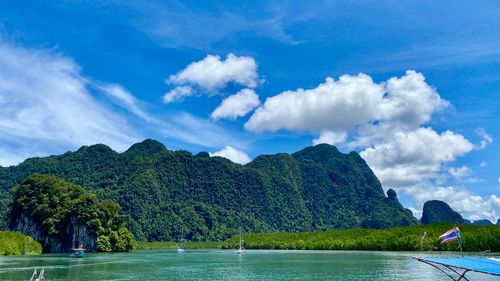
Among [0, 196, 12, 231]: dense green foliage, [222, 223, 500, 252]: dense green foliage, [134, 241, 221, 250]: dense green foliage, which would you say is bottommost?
[134, 241, 221, 250]: dense green foliage

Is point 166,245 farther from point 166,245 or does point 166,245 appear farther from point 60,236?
point 60,236

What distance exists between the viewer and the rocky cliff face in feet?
311

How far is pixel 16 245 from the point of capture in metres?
79.4

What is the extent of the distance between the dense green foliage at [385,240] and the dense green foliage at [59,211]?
48.0 meters

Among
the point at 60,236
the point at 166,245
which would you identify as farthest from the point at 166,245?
the point at 60,236

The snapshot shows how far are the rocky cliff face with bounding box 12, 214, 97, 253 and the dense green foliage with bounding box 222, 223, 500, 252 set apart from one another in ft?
169

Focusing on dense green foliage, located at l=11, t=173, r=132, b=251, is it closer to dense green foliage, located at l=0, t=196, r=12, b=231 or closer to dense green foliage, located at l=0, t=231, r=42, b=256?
dense green foliage, located at l=0, t=231, r=42, b=256

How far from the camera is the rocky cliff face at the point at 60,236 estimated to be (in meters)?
94.9

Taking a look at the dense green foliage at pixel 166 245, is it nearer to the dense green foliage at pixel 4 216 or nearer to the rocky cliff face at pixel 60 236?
the dense green foliage at pixel 4 216

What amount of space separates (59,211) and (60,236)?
641 cm

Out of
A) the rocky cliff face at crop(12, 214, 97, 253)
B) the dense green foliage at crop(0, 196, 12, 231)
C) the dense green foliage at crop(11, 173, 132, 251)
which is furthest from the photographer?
the dense green foliage at crop(0, 196, 12, 231)

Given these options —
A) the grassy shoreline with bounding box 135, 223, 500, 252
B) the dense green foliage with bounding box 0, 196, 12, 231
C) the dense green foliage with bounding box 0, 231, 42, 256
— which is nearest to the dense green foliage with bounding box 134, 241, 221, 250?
the grassy shoreline with bounding box 135, 223, 500, 252

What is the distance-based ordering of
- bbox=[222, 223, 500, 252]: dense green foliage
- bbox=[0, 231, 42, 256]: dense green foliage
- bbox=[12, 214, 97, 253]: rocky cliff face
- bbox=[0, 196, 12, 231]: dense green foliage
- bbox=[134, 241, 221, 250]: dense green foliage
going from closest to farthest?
bbox=[222, 223, 500, 252]: dense green foliage, bbox=[0, 231, 42, 256]: dense green foliage, bbox=[12, 214, 97, 253]: rocky cliff face, bbox=[0, 196, 12, 231]: dense green foliage, bbox=[134, 241, 221, 250]: dense green foliage

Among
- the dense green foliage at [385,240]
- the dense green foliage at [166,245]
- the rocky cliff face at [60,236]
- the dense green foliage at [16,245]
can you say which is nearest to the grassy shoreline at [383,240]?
the dense green foliage at [385,240]
